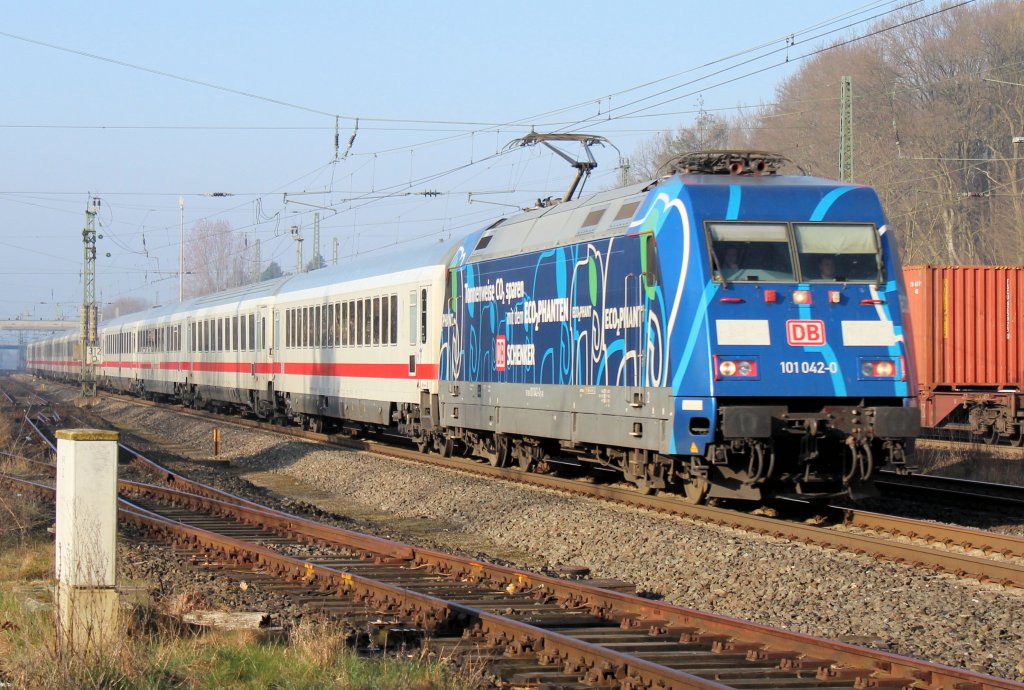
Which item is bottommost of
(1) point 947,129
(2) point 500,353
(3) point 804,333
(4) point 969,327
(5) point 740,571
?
(5) point 740,571

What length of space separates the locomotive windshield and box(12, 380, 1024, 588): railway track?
2.41 metres

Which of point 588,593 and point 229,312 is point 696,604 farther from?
point 229,312

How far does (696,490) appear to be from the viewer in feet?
44.7

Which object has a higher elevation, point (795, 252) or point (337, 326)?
point (795, 252)

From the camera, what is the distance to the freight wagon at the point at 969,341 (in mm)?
23109

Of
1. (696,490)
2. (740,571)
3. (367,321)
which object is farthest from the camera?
(367,321)

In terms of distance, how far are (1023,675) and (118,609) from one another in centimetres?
525

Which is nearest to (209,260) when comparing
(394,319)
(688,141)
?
(688,141)

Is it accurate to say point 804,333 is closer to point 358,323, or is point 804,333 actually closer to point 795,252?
point 795,252

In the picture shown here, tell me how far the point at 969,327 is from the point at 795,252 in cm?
1245

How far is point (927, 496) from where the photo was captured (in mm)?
15031

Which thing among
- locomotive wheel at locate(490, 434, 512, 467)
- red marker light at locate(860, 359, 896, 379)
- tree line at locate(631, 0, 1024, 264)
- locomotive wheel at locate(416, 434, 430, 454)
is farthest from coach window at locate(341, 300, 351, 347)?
tree line at locate(631, 0, 1024, 264)

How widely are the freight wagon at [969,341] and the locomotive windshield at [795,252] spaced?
444 inches

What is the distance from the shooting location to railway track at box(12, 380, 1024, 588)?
10.1 meters
